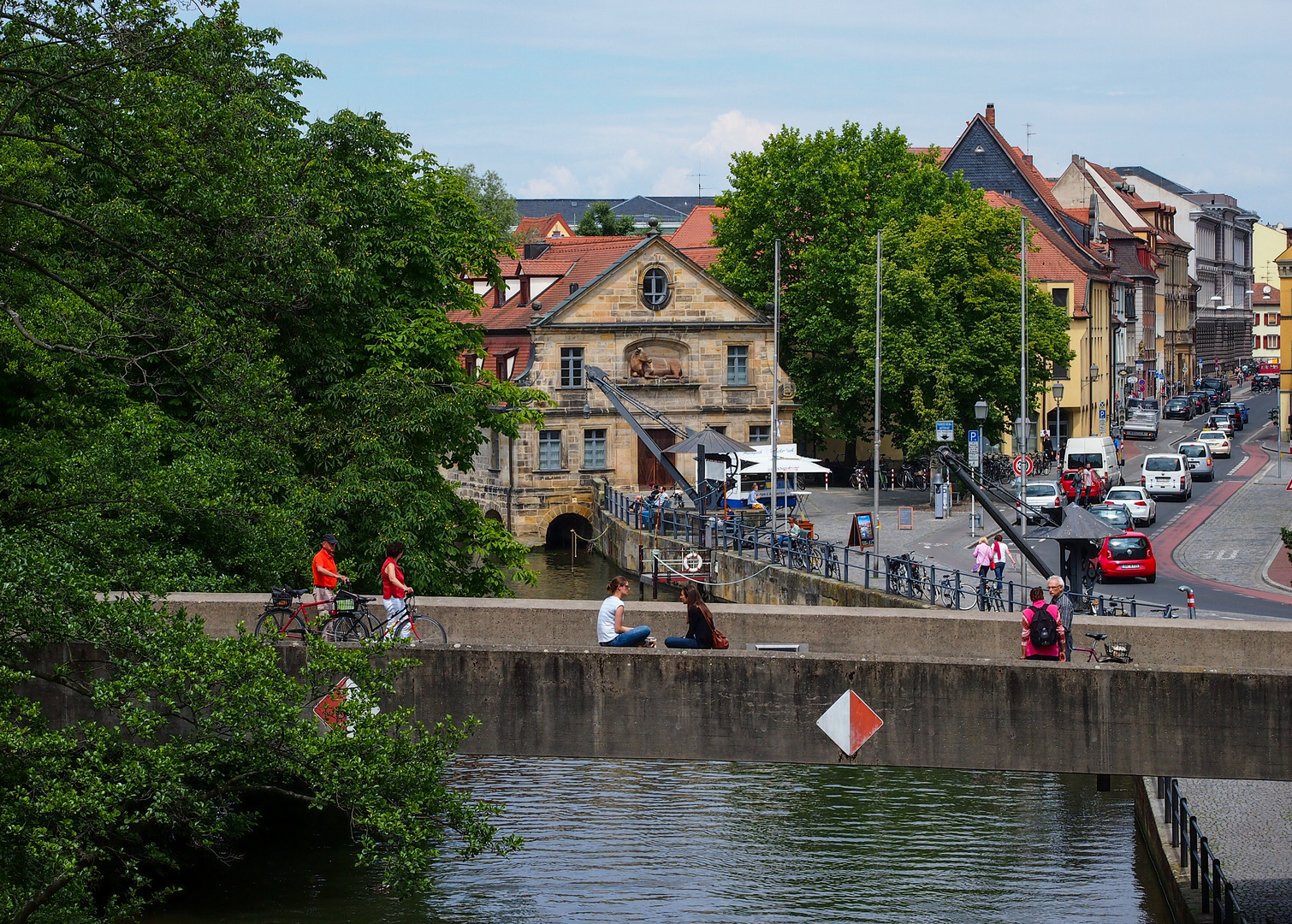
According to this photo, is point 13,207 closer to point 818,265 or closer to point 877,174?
point 818,265

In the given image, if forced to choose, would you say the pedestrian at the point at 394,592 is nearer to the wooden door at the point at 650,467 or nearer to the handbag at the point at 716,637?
the handbag at the point at 716,637

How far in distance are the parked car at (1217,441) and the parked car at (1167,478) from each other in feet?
53.9

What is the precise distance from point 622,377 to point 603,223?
5477 centimetres

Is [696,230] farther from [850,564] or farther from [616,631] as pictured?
[616,631]

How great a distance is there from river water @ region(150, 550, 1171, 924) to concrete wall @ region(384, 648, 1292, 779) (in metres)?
4.04

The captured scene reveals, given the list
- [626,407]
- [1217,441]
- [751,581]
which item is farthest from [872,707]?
[1217,441]

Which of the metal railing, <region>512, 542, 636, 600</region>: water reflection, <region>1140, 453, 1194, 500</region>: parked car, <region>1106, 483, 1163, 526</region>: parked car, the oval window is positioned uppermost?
the oval window

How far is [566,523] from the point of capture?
58.8 m

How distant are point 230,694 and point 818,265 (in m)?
49.2

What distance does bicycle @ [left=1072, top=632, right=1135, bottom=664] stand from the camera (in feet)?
53.7

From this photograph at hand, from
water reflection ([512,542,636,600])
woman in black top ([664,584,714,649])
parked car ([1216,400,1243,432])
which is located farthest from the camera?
parked car ([1216,400,1243,432])

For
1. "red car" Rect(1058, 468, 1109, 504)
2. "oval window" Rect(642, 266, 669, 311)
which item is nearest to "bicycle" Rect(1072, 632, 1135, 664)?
"red car" Rect(1058, 468, 1109, 504)

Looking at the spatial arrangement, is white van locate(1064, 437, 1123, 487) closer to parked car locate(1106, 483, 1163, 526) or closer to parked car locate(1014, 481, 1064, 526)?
parked car locate(1106, 483, 1163, 526)

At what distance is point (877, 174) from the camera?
2530 inches
